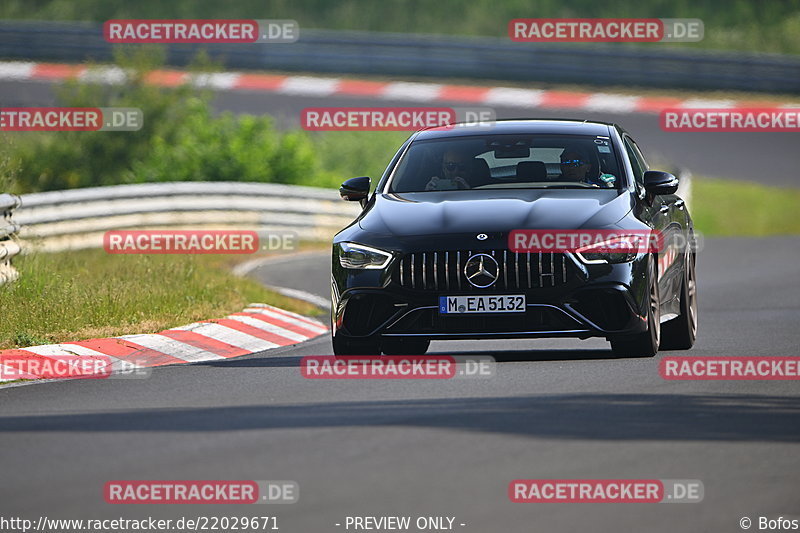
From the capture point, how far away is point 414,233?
35.7 ft

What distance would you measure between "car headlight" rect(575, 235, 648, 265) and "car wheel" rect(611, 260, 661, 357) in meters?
0.21

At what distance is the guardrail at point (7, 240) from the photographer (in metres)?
14.1

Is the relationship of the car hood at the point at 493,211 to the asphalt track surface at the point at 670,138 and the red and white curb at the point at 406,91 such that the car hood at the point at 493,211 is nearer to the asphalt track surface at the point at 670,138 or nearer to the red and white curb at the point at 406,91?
the asphalt track surface at the point at 670,138

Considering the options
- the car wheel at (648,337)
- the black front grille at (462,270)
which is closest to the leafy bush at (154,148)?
the car wheel at (648,337)

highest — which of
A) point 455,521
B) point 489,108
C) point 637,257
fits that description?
point 489,108

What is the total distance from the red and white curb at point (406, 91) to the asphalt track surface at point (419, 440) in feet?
73.3

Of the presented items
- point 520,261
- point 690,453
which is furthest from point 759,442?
point 520,261

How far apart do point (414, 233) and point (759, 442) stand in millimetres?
3402

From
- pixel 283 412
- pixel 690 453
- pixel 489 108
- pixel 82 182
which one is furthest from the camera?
pixel 489 108

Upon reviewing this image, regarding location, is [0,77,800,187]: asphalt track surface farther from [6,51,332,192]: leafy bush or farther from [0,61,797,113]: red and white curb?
[6,51,332,192]: leafy bush

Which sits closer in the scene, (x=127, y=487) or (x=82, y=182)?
(x=127, y=487)

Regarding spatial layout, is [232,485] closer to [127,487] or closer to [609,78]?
[127,487]

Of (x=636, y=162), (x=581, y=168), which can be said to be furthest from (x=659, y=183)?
(x=636, y=162)

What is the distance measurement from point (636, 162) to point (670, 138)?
22.2 meters
